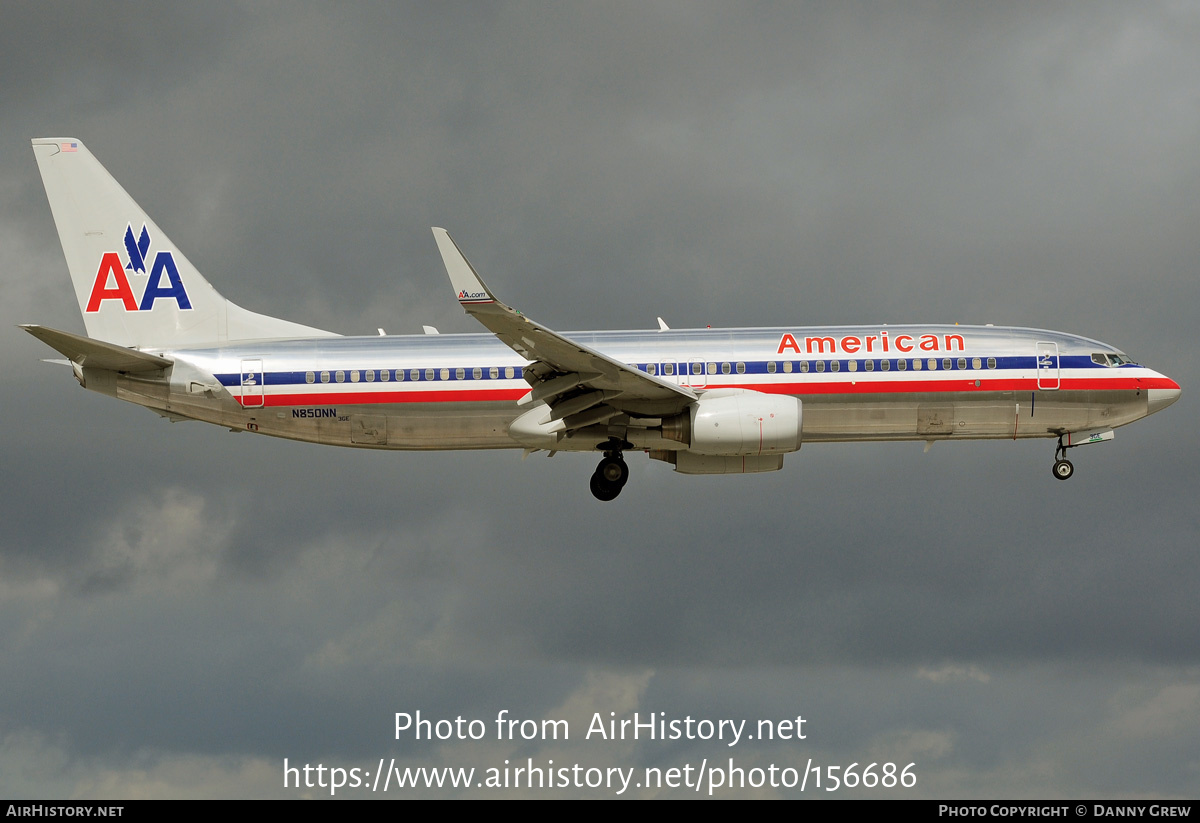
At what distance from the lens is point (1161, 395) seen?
42.6m

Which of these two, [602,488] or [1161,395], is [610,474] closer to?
[602,488]

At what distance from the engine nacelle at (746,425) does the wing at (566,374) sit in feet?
2.97

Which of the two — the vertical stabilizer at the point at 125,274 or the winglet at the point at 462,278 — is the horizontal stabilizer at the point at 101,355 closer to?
the vertical stabilizer at the point at 125,274

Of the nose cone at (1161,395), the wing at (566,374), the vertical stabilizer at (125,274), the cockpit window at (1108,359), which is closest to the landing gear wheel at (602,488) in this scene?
the wing at (566,374)

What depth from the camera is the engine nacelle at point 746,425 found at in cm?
3822

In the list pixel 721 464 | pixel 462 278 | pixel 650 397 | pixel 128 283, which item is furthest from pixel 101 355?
pixel 721 464

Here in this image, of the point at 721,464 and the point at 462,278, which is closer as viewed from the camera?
the point at 462,278

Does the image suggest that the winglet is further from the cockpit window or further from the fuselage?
the cockpit window

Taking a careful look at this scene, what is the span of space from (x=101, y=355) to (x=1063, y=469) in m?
29.1

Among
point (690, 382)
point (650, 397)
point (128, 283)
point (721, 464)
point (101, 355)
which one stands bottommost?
point (721, 464)

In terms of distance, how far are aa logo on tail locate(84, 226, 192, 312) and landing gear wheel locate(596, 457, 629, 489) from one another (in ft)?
47.1

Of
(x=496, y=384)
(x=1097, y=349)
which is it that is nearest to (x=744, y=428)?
(x=496, y=384)

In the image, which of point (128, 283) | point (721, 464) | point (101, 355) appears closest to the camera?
Answer: point (101, 355)

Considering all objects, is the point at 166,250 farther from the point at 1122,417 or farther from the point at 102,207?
the point at 1122,417
